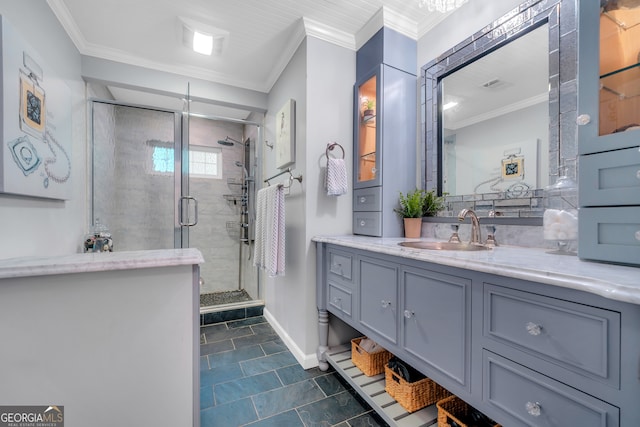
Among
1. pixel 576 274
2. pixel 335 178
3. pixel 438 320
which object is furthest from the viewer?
pixel 335 178

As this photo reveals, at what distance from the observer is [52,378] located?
35.1 inches

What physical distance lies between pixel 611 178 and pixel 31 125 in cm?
252

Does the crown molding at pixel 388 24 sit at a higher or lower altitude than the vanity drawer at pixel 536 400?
higher

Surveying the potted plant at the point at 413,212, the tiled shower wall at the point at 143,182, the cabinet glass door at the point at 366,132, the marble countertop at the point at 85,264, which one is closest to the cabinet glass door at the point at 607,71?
the potted plant at the point at 413,212

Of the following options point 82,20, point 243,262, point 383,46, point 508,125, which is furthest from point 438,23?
point 243,262

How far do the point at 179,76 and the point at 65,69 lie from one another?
87 cm

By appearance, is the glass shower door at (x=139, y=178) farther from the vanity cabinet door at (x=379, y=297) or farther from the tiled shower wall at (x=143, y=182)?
the vanity cabinet door at (x=379, y=297)

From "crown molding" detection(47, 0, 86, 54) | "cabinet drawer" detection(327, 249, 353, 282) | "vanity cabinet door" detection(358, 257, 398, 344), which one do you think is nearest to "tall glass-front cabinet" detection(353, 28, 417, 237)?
"cabinet drawer" detection(327, 249, 353, 282)

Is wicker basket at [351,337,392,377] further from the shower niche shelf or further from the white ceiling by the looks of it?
the shower niche shelf

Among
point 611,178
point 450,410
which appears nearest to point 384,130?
point 611,178

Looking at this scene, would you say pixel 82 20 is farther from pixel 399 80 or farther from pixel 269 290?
pixel 269 290

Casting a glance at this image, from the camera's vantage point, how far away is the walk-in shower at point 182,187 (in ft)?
8.47

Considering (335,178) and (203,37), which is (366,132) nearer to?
(335,178)

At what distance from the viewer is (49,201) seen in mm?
1649
